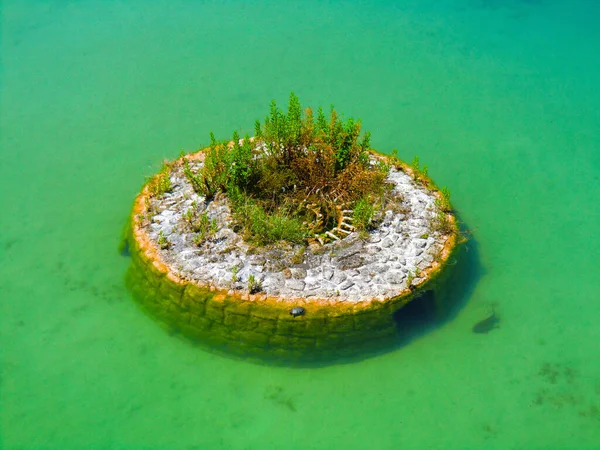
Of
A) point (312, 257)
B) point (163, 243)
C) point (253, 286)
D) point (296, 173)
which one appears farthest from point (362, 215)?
point (163, 243)

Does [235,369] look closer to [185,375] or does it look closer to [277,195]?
[185,375]

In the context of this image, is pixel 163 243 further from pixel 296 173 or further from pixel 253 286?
pixel 296 173

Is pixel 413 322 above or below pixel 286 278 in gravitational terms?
below

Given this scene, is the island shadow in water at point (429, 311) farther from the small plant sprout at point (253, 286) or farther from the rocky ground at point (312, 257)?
the small plant sprout at point (253, 286)

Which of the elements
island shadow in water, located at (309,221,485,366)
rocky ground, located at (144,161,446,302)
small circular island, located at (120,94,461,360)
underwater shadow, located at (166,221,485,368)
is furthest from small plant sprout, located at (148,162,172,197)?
island shadow in water, located at (309,221,485,366)

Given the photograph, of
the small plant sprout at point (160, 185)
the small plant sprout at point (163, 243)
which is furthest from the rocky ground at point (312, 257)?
the small plant sprout at point (160, 185)

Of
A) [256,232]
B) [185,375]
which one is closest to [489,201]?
[256,232]
